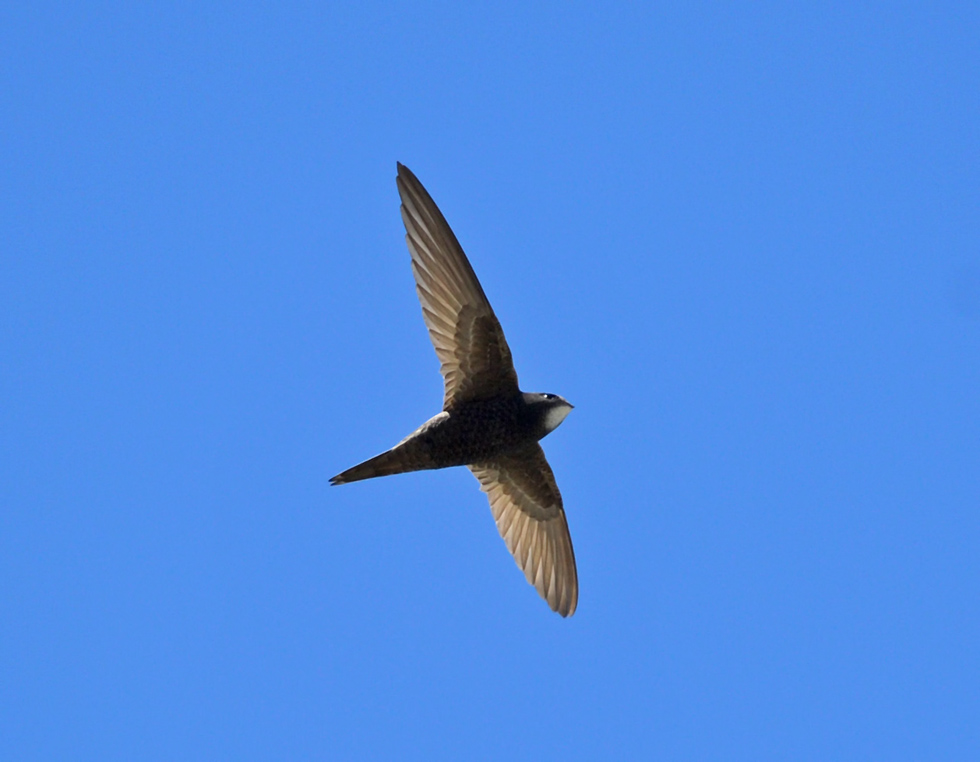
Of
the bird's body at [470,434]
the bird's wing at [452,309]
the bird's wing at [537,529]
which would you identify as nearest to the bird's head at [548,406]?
the bird's body at [470,434]

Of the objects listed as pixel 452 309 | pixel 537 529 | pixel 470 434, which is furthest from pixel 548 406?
pixel 537 529

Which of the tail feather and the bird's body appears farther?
the bird's body

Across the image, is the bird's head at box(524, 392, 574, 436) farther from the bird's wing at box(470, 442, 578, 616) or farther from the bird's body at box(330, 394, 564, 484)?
the bird's wing at box(470, 442, 578, 616)

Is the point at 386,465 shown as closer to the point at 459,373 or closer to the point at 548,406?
the point at 459,373

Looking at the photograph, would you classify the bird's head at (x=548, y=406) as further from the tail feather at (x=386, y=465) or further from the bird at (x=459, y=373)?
the tail feather at (x=386, y=465)

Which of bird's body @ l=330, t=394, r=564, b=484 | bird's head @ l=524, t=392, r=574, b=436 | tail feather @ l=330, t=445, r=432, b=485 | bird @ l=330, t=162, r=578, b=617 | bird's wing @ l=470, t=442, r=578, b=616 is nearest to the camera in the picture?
tail feather @ l=330, t=445, r=432, b=485

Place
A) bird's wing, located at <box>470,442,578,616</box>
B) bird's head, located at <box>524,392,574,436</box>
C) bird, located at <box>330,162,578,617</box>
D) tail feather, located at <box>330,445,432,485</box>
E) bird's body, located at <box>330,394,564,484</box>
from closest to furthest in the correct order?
tail feather, located at <box>330,445,432,485</box> < bird's body, located at <box>330,394,564,484</box> < bird, located at <box>330,162,578,617</box> < bird's head, located at <box>524,392,574,436</box> < bird's wing, located at <box>470,442,578,616</box>

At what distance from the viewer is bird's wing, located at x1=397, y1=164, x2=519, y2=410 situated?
11039mm

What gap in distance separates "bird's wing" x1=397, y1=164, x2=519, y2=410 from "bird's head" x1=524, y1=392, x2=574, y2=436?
0.15 meters

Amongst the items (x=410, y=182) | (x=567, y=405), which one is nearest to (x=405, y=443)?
(x=567, y=405)

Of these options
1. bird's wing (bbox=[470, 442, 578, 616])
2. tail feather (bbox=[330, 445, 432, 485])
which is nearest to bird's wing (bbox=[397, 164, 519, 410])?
tail feather (bbox=[330, 445, 432, 485])

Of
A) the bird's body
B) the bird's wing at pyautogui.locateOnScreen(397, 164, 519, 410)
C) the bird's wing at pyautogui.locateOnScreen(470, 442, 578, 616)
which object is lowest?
the bird's wing at pyautogui.locateOnScreen(470, 442, 578, 616)

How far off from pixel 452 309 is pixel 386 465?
1361 millimetres

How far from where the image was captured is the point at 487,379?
11.2 m
